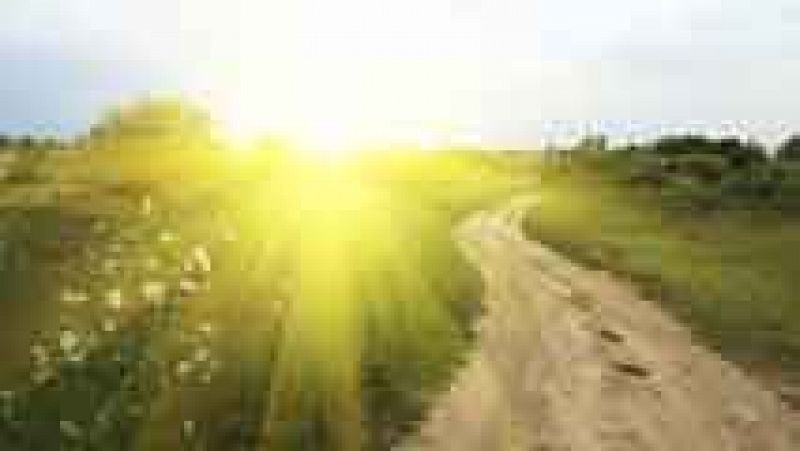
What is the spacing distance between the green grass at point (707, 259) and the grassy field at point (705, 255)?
27 millimetres

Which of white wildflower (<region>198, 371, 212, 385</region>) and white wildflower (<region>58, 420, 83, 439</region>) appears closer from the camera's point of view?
white wildflower (<region>58, 420, 83, 439</region>)

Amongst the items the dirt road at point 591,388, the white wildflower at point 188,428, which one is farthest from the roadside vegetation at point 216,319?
the dirt road at point 591,388

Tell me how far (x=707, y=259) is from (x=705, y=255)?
4.90ft

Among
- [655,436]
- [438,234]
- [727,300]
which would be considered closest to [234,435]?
[655,436]

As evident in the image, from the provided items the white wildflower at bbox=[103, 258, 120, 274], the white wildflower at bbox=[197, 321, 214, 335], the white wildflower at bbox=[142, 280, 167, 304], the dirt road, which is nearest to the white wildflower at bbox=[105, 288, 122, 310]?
the white wildflower at bbox=[142, 280, 167, 304]

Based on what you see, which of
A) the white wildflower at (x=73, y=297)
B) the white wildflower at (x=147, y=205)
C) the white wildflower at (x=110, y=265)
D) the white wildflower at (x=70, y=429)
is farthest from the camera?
the white wildflower at (x=147, y=205)

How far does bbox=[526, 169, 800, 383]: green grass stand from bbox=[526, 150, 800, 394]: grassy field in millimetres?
27

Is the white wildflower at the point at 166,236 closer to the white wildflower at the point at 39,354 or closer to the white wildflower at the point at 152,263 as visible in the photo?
the white wildflower at the point at 152,263

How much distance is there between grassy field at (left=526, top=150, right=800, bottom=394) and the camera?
1144 inches

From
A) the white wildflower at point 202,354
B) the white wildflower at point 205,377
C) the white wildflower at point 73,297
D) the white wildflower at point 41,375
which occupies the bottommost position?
the white wildflower at point 205,377

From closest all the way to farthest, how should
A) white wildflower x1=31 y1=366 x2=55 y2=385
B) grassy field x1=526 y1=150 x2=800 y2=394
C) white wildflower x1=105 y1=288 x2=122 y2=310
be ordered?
white wildflower x1=31 y1=366 x2=55 y2=385 < white wildflower x1=105 y1=288 x2=122 y2=310 < grassy field x1=526 y1=150 x2=800 y2=394

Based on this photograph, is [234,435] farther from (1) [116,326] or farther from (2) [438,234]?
(2) [438,234]

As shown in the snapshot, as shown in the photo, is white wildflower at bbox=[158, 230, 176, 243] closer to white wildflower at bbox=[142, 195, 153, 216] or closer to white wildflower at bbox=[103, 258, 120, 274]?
white wildflower at bbox=[103, 258, 120, 274]

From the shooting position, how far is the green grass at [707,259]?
29.1 m
